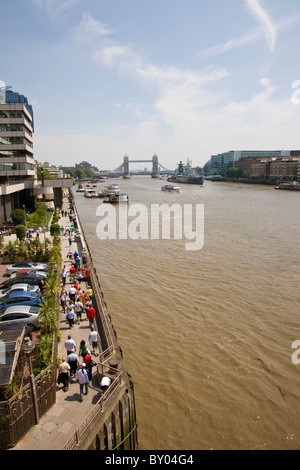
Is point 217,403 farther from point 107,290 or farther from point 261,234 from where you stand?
point 261,234

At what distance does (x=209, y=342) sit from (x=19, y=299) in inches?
316

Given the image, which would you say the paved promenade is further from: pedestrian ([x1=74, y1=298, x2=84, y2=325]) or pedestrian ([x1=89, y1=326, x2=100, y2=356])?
pedestrian ([x1=74, y1=298, x2=84, y2=325])

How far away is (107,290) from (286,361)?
10.1 m

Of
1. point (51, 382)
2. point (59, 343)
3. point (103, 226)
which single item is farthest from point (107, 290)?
point (103, 226)

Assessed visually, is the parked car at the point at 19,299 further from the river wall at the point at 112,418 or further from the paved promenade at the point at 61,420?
the paved promenade at the point at 61,420

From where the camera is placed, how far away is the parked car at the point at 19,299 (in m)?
13.5

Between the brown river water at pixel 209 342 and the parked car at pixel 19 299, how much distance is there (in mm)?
3624

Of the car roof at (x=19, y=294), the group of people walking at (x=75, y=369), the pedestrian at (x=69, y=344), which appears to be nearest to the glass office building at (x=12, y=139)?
the car roof at (x=19, y=294)

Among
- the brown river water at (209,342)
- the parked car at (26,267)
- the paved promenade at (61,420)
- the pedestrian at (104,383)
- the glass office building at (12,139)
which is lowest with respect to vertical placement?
the brown river water at (209,342)

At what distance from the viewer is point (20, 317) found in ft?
39.7

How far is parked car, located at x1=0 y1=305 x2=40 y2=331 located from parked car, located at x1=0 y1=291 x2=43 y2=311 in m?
0.92

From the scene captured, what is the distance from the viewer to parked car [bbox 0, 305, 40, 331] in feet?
38.9

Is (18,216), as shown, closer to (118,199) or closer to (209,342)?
(209,342)

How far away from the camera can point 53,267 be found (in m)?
17.7
